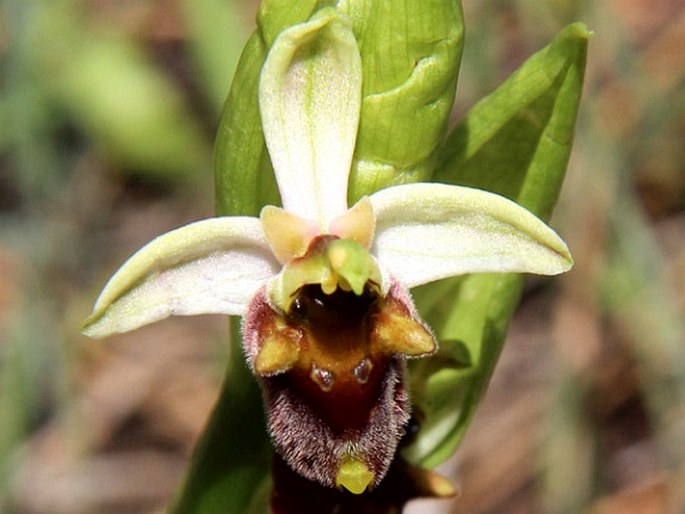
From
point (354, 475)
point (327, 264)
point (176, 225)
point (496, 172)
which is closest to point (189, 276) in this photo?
point (327, 264)

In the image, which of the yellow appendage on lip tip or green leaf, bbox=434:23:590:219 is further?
green leaf, bbox=434:23:590:219

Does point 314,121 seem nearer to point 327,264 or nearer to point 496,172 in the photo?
point 327,264

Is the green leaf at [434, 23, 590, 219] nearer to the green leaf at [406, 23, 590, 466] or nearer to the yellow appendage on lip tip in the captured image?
the green leaf at [406, 23, 590, 466]

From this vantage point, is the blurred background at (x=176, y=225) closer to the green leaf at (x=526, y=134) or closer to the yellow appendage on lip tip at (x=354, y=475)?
the green leaf at (x=526, y=134)

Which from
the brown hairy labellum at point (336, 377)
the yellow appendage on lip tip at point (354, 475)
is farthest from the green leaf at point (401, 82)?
Answer: the yellow appendage on lip tip at point (354, 475)

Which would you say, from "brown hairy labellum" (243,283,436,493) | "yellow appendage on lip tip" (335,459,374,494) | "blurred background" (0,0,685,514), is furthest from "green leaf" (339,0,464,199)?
"blurred background" (0,0,685,514)

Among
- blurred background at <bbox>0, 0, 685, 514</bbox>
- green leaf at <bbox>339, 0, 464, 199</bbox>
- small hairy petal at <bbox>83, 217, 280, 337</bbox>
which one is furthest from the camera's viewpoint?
blurred background at <bbox>0, 0, 685, 514</bbox>

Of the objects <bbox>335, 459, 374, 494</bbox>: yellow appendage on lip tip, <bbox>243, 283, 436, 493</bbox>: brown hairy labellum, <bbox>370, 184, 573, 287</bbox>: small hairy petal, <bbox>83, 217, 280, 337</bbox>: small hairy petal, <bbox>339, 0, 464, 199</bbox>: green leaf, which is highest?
<bbox>339, 0, 464, 199</bbox>: green leaf
